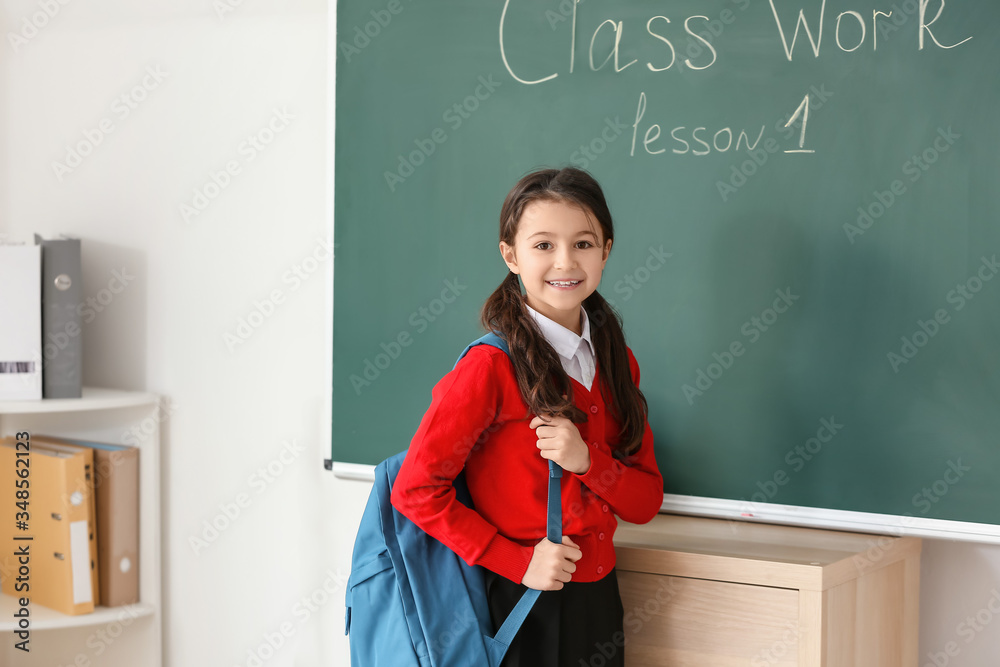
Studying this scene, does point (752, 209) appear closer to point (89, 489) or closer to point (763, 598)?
Result: point (763, 598)

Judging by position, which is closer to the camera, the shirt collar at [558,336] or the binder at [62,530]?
the shirt collar at [558,336]

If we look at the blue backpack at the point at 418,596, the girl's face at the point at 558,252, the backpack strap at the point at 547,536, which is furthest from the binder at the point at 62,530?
the girl's face at the point at 558,252

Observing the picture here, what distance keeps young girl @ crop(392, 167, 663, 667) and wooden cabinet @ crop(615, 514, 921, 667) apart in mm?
105

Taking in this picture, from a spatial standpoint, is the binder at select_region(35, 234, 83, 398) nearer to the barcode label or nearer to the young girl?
the barcode label

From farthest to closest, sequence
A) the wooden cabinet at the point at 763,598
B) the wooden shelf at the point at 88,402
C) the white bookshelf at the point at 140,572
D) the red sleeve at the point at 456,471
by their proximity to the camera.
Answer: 1. the white bookshelf at the point at 140,572
2. the wooden shelf at the point at 88,402
3. the wooden cabinet at the point at 763,598
4. the red sleeve at the point at 456,471

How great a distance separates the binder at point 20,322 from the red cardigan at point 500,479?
4.34 feet

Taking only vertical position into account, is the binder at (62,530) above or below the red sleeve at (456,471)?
below

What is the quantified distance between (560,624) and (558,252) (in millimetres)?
598

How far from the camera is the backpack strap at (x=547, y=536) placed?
1348 millimetres

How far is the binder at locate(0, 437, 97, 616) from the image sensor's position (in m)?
2.22

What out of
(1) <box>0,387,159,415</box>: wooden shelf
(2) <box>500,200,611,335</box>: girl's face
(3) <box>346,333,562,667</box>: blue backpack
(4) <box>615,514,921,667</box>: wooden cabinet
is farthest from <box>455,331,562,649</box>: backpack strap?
(1) <box>0,387,159,415</box>: wooden shelf

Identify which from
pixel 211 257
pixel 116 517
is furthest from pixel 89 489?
pixel 211 257

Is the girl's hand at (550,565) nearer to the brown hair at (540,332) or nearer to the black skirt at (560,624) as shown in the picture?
the black skirt at (560,624)

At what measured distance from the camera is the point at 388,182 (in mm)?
2039
